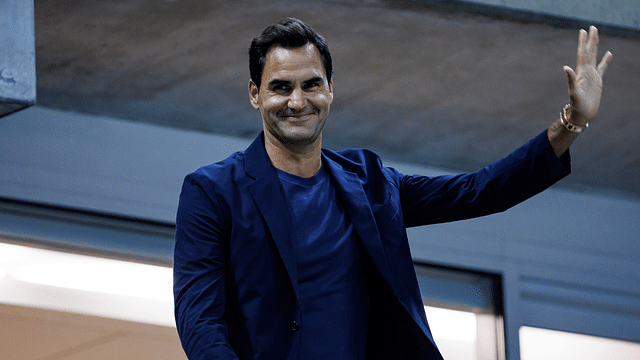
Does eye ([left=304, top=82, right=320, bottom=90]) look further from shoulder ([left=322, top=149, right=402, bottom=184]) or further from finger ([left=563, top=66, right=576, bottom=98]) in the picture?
finger ([left=563, top=66, right=576, bottom=98])

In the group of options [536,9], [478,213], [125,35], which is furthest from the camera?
[125,35]

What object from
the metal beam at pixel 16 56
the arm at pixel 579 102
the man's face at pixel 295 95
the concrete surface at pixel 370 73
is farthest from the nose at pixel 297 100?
the concrete surface at pixel 370 73

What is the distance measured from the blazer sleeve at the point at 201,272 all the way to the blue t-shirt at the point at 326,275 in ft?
0.45

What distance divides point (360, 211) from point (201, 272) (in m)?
0.32

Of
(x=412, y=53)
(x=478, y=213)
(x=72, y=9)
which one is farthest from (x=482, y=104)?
(x=478, y=213)

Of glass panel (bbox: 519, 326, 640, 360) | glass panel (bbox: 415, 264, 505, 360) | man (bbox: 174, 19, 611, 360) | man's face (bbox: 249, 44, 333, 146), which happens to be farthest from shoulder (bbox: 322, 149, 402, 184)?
glass panel (bbox: 519, 326, 640, 360)

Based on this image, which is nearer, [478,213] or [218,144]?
[478,213]

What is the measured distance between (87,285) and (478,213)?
2151mm

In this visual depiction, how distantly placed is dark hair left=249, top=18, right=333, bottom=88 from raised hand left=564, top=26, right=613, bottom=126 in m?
0.46

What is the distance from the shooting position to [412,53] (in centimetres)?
309

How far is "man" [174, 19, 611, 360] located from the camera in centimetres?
136

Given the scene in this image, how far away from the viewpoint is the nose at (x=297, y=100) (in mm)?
1477

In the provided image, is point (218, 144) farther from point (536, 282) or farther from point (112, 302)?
point (536, 282)

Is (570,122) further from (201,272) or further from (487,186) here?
(201,272)
